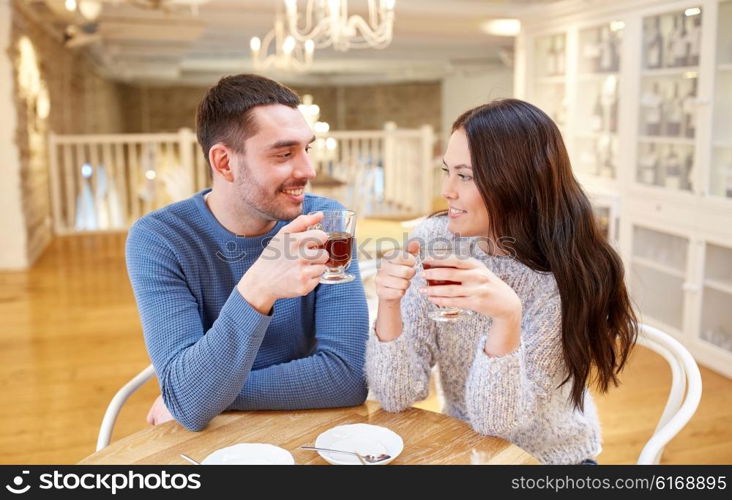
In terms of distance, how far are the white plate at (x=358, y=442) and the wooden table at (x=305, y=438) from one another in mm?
19

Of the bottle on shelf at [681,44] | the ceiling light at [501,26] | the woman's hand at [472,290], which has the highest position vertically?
the ceiling light at [501,26]

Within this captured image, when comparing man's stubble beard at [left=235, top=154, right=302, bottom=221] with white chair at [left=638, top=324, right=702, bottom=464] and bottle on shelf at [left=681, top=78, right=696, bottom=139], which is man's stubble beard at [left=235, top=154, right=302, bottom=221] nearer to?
white chair at [left=638, top=324, right=702, bottom=464]

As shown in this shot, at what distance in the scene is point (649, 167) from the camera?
4105 mm

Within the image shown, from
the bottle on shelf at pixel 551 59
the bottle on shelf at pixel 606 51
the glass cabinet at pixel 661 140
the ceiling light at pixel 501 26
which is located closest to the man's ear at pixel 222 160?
the glass cabinet at pixel 661 140

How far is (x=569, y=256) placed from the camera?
4.33 feet

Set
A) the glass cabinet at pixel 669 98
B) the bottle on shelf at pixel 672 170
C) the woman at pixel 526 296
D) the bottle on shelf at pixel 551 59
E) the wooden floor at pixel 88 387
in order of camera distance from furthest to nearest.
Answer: the bottle on shelf at pixel 551 59
the bottle on shelf at pixel 672 170
the glass cabinet at pixel 669 98
the wooden floor at pixel 88 387
the woman at pixel 526 296

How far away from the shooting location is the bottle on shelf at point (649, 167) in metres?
4.05

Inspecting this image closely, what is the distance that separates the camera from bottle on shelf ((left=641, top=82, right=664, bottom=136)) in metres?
4.06

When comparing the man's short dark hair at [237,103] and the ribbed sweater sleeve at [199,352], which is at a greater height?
the man's short dark hair at [237,103]

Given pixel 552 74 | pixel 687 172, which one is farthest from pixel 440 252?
pixel 552 74

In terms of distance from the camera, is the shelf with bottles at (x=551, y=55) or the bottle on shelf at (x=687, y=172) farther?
the shelf with bottles at (x=551, y=55)

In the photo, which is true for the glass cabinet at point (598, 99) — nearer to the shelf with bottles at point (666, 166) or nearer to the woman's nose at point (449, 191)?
the shelf with bottles at point (666, 166)

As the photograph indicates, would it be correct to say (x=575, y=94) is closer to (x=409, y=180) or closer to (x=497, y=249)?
(x=409, y=180)

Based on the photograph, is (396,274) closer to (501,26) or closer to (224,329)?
(224,329)
